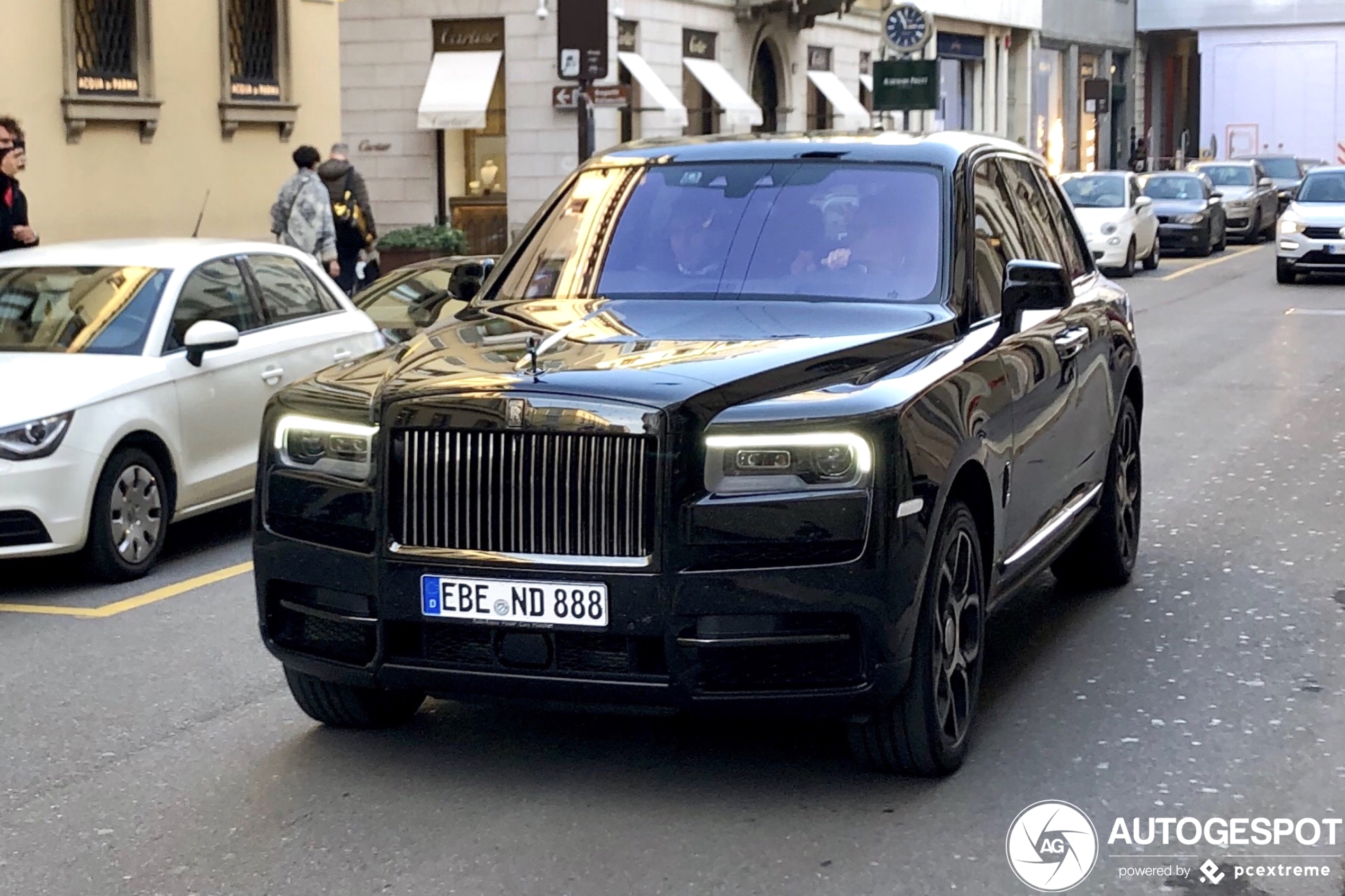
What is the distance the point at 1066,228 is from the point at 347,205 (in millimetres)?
11920

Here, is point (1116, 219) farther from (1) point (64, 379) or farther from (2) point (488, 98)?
(1) point (64, 379)

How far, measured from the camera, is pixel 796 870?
489 centimetres

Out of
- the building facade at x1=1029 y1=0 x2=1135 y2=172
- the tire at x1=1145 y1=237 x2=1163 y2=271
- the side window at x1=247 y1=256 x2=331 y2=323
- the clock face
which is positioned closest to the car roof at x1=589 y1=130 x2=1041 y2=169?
the side window at x1=247 y1=256 x2=331 y2=323

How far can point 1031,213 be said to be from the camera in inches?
299

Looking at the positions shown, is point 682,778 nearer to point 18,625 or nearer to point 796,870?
point 796,870

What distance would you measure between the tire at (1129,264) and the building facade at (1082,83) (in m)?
22.0

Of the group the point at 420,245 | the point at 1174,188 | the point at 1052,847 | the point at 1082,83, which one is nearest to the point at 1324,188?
the point at 1174,188

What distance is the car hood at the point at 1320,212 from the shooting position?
2761 centimetres

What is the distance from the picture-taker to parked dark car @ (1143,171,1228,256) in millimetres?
34875

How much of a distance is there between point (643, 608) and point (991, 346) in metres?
1.73

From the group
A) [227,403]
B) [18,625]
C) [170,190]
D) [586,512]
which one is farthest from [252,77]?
[586,512]

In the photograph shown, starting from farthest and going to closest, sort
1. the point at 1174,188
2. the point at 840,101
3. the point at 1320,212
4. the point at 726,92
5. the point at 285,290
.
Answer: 1. the point at 840,101
2. the point at 1174,188
3. the point at 726,92
4. the point at 1320,212
5. the point at 285,290

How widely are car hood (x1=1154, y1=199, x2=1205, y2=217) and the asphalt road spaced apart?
27219 mm

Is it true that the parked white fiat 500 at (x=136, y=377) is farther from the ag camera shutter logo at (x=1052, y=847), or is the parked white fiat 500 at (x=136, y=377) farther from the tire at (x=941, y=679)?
the ag camera shutter logo at (x=1052, y=847)
